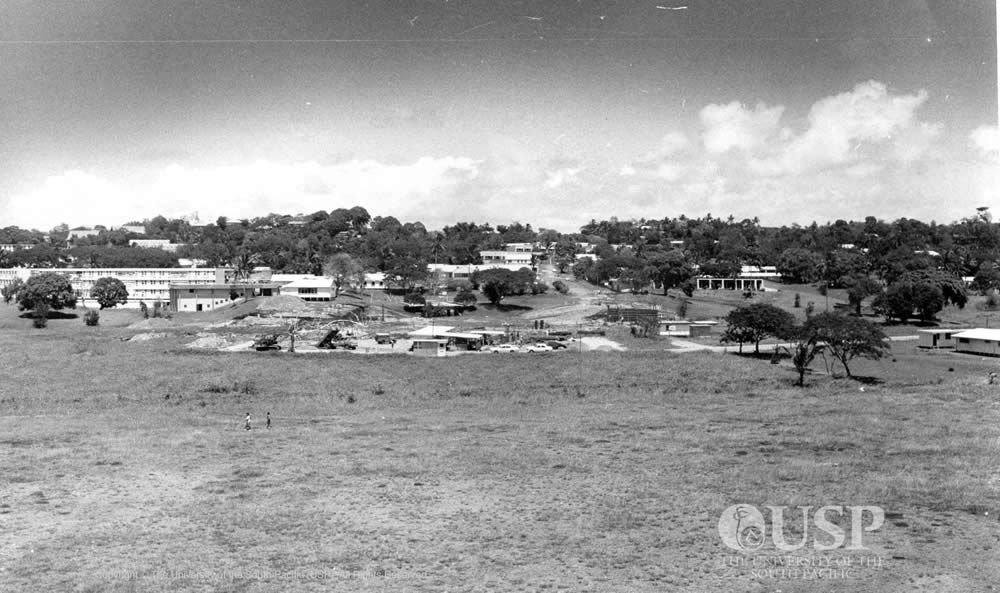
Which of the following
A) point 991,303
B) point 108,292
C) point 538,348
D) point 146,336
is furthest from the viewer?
point 108,292

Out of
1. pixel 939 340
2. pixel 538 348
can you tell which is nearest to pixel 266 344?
pixel 538 348

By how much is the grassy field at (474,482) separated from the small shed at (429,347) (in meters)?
7.11

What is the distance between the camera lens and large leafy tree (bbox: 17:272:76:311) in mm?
43969

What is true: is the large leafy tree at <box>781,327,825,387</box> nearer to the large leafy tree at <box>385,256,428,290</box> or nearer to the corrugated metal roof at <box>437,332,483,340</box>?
the corrugated metal roof at <box>437,332,483,340</box>

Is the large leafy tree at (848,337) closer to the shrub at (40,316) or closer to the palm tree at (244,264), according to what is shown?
the shrub at (40,316)

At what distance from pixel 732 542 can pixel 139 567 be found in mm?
6553

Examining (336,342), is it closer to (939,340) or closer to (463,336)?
(463,336)

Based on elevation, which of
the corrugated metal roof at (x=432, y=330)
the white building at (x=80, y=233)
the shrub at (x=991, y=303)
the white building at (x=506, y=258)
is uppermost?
the white building at (x=80, y=233)

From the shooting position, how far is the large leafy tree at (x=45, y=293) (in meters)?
44.0

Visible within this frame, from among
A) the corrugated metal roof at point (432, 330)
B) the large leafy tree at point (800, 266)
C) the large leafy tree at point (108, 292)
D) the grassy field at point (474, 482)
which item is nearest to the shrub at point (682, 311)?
the corrugated metal roof at point (432, 330)

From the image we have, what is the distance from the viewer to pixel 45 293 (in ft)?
145

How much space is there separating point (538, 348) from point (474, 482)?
20.2 metres

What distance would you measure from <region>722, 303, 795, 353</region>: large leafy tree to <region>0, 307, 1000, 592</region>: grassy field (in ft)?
26.7

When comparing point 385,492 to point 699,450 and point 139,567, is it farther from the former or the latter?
point 699,450
